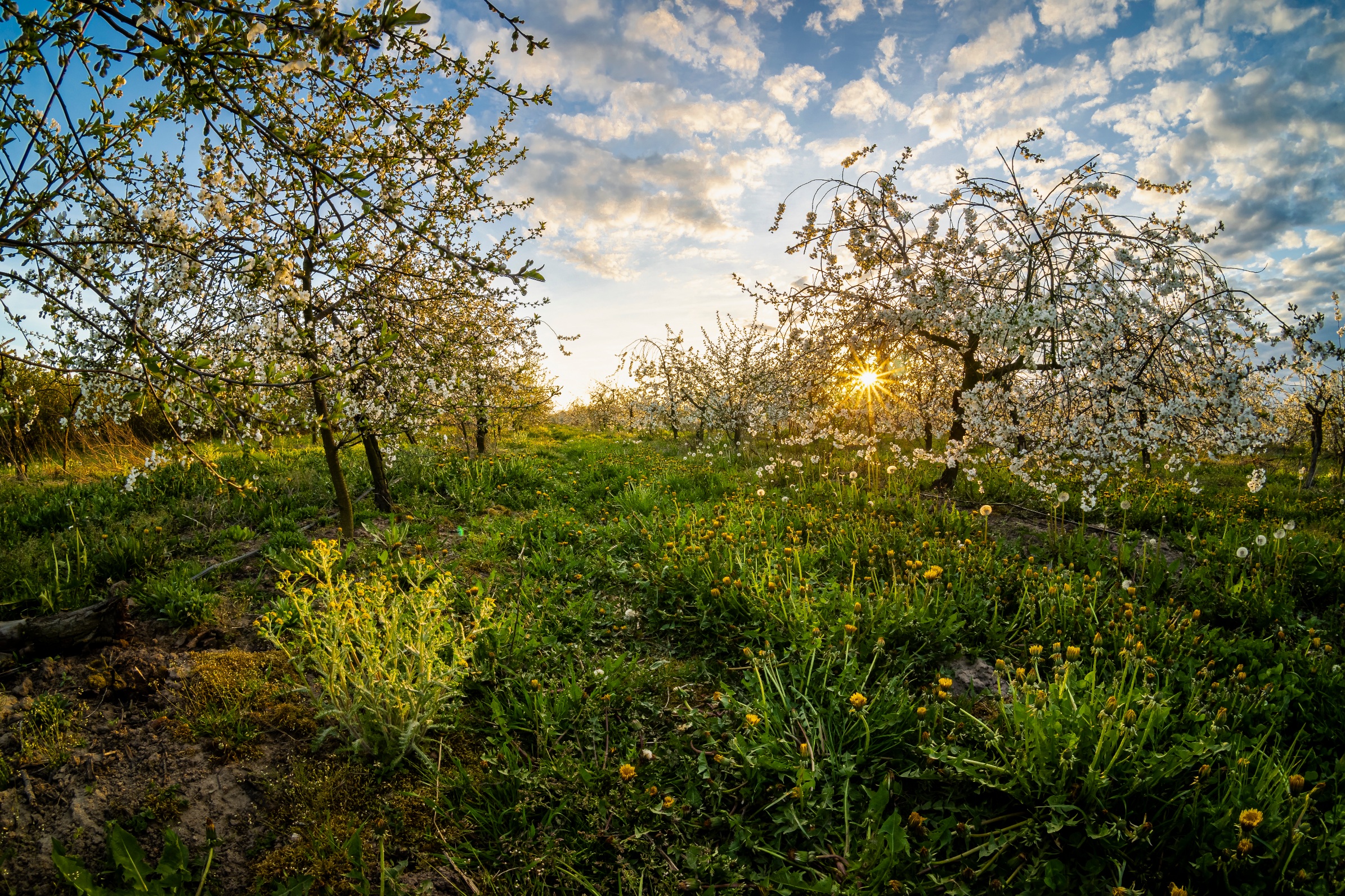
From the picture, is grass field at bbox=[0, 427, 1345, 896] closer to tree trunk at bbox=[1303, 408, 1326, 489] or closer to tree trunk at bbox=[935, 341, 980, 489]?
tree trunk at bbox=[935, 341, 980, 489]

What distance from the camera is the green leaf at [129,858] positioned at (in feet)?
6.50

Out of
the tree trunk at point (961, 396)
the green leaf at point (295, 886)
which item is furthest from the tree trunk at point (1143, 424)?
the green leaf at point (295, 886)

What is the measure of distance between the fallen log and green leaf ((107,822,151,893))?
2.20 m

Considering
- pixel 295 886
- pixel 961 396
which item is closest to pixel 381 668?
pixel 295 886

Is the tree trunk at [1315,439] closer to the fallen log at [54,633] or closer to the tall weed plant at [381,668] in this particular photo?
the tall weed plant at [381,668]

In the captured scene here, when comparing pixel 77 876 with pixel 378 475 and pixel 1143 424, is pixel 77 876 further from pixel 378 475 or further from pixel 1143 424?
pixel 1143 424

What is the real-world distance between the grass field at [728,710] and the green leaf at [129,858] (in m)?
0.02

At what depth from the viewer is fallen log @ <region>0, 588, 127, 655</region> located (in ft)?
11.2

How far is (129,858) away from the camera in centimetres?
201

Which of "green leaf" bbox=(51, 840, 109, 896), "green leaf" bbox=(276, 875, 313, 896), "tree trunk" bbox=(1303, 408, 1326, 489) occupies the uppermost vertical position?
"tree trunk" bbox=(1303, 408, 1326, 489)

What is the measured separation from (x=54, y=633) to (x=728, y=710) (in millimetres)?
4152

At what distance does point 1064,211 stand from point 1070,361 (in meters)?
1.56

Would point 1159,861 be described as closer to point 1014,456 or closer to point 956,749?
point 956,749

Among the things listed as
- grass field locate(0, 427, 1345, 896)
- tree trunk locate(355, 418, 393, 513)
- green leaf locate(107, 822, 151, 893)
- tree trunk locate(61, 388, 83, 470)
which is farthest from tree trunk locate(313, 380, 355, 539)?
tree trunk locate(61, 388, 83, 470)
